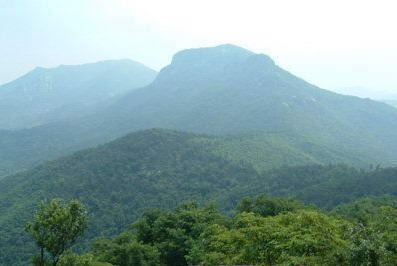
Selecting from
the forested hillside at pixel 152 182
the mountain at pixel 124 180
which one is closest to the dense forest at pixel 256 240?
the forested hillside at pixel 152 182

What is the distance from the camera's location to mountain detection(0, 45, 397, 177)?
11175cm

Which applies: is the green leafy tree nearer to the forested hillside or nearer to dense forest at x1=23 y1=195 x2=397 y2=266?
dense forest at x1=23 y1=195 x2=397 y2=266

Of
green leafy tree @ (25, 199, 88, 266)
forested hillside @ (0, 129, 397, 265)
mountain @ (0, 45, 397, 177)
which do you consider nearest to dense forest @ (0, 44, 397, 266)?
green leafy tree @ (25, 199, 88, 266)

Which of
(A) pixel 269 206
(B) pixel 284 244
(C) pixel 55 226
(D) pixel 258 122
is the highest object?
(C) pixel 55 226

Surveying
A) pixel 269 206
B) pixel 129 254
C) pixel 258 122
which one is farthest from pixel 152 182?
pixel 258 122

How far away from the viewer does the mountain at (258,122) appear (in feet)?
367

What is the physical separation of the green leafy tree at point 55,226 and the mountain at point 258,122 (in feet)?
262

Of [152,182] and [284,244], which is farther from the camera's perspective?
[152,182]

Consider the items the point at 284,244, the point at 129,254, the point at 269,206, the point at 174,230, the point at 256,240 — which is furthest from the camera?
the point at 269,206

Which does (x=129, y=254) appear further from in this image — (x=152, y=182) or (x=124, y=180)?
(x=124, y=180)

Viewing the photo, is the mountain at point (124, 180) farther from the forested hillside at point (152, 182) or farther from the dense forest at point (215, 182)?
the dense forest at point (215, 182)

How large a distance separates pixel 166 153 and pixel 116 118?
89.1 m

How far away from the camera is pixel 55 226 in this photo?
14.9 m

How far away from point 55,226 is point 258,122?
122879 mm
